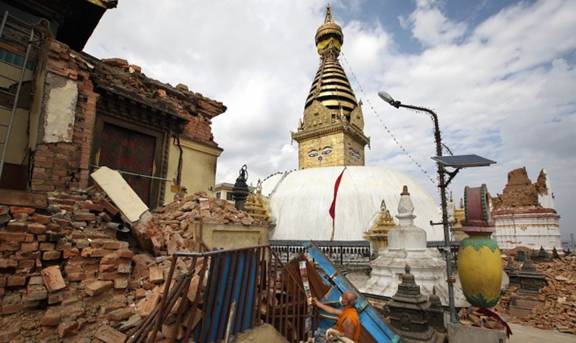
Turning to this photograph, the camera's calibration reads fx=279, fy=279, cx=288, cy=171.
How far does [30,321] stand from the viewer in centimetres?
369

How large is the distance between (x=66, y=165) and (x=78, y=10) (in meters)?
4.46

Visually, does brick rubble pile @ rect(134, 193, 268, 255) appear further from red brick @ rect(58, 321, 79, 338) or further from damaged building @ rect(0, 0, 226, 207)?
red brick @ rect(58, 321, 79, 338)

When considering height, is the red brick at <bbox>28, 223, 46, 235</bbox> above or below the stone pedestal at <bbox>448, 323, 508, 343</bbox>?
above

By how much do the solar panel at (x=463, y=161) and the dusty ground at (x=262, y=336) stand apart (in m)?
3.75

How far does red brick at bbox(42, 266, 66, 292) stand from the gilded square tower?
2434 cm

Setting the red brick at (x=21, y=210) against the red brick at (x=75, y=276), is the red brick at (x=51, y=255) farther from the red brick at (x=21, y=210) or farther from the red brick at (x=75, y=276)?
the red brick at (x=21, y=210)

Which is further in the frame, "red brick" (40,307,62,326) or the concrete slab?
the concrete slab

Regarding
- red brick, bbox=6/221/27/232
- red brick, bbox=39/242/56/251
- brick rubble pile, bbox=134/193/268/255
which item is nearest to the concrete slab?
brick rubble pile, bbox=134/193/268/255

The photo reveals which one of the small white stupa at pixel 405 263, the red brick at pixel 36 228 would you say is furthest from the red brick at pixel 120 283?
the small white stupa at pixel 405 263

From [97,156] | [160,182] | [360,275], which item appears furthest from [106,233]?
[360,275]

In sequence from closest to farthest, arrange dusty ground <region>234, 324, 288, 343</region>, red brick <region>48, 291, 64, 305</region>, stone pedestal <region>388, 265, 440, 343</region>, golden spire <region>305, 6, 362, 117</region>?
1. dusty ground <region>234, 324, 288, 343</region>
2. red brick <region>48, 291, 64, 305</region>
3. stone pedestal <region>388, 265, 440, 343</region>
4. golden spire <region>305, 6, 362, 117</region>

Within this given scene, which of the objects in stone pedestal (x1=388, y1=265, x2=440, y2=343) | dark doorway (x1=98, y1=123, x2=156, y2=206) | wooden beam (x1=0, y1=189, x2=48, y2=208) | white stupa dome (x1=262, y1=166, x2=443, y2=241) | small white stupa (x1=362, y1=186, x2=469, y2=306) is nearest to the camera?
wooden beam (x1=0, y1=189, x2=48, y2=208)

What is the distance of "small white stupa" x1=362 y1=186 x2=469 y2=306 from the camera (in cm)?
930

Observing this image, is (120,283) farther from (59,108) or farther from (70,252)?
(59,108)
